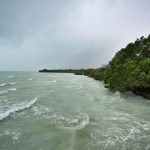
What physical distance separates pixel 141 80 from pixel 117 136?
1953cm

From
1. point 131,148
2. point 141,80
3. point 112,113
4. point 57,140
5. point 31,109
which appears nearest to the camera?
point 131,148

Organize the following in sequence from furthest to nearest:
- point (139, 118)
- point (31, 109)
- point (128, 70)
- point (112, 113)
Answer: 1. point (128, 70)
2. point (31, 109)
3. point (112, 113)
4. point (139, 118)

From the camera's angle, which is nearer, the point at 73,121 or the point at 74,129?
the point at 74,129

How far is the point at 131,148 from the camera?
35.3 feet

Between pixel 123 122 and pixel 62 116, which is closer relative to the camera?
pixel 123 122

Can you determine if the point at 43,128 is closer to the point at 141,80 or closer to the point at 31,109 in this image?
the point at 31,109

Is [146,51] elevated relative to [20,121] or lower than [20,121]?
elevated

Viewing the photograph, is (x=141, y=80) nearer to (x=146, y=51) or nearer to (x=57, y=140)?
(x=146, y=51)

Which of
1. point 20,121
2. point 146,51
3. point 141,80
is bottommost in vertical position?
point 20,121

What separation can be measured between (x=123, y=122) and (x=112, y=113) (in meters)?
3.00

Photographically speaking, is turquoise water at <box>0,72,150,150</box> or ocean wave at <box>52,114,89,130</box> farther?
ocean wave at <box>52,114,89,130</box>

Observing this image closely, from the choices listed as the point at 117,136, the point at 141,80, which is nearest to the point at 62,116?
the point at 117,136

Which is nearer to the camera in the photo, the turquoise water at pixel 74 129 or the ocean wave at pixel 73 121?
the turquoise water at pixel 74 129

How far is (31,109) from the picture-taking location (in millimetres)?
19891
